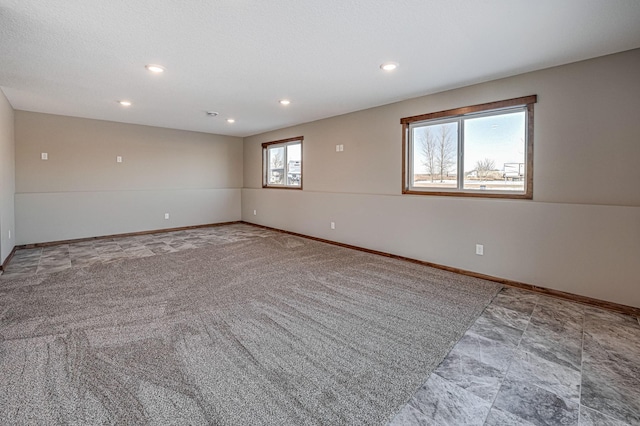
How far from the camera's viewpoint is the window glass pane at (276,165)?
736 centimetres

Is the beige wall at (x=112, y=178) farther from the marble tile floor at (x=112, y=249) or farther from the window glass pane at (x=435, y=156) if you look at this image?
the window glass pane at (x=435, y=156)

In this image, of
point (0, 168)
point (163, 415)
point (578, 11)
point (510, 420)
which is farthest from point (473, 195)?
point (0, 168)

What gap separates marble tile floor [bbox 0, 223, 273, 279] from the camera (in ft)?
14.0

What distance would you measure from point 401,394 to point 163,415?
1.27 metres

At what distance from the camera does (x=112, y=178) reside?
20.8 ft

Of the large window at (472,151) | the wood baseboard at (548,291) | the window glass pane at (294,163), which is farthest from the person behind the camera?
the window glass pane at (294,163)

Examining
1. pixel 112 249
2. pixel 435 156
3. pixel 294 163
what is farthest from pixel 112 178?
pixel 435 156

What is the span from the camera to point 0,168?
13.3ft

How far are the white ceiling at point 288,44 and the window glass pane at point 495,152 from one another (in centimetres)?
55

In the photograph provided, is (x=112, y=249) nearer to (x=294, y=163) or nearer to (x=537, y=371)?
(x=294, y=163)

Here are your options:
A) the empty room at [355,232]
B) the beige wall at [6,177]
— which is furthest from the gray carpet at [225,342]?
the beige wall at [6,177]

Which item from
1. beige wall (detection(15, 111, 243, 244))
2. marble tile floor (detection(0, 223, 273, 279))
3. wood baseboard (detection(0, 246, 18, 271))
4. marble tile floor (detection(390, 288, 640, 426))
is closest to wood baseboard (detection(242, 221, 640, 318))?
marble tile floor (detection(390, 288, 640, 426))

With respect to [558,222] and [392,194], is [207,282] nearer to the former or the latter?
[392,194]

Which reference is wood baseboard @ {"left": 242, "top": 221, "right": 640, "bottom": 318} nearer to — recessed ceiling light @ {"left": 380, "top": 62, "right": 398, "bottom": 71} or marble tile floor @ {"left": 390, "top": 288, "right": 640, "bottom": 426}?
marble tile floor @ {"left": 390, "top": 288, "right": 640, "bottom": 426}
